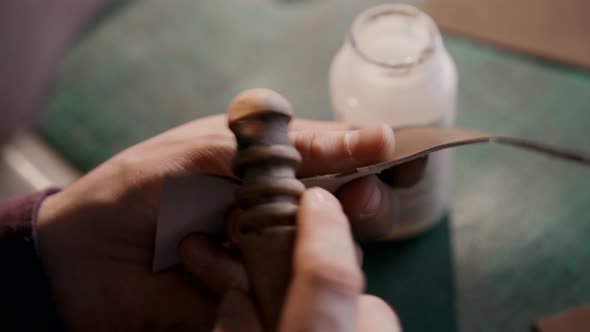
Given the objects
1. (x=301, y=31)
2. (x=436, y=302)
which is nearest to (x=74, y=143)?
(x=301, y=31)

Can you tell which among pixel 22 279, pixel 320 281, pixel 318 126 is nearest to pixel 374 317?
pixel 320 281

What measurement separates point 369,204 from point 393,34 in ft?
0.44

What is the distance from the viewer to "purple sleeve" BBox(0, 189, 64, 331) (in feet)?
1.40

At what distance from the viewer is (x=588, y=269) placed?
0.46 metres

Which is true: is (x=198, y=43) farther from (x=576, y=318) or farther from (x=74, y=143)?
(x=576, y=318)

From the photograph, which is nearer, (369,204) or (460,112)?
(369,204)

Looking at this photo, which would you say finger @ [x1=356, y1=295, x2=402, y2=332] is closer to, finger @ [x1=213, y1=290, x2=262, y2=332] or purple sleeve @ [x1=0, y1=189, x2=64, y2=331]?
finger @ [x1=213, y1=290, x2=262, y2=332]

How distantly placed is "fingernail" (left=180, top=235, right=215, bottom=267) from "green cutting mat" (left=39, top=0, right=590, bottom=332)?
0.53ft

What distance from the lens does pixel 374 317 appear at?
29 centimetres

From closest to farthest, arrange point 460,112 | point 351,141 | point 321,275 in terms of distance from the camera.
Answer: point 321,275
point 351,141
point 460,112

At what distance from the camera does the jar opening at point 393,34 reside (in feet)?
1.32

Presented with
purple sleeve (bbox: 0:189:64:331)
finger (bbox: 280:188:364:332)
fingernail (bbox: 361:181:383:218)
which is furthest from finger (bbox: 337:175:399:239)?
purple sleeve (bbox: 0:189:64:331)

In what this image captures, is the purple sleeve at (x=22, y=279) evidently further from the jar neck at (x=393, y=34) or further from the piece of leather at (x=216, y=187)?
the jar neck at (x=393, y=34)

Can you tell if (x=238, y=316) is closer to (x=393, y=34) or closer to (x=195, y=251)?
(x=195, y=251)
